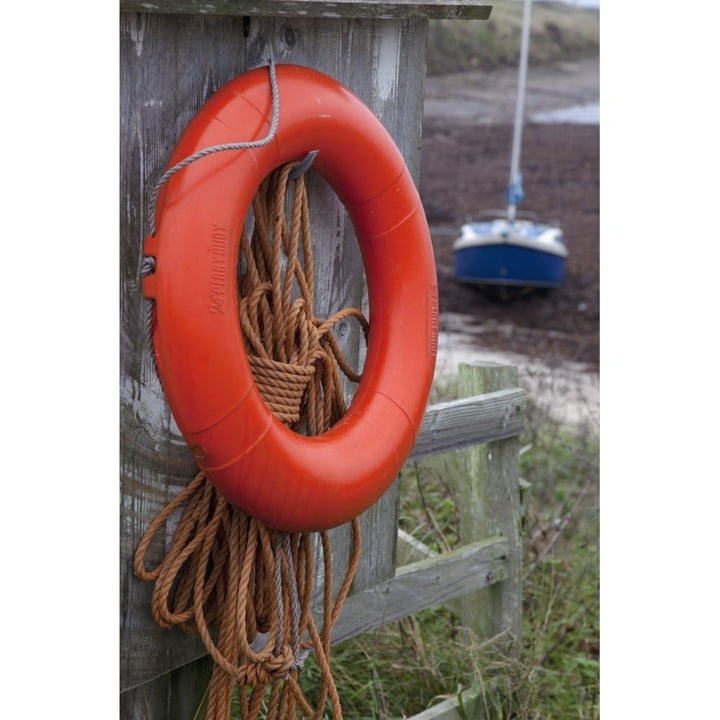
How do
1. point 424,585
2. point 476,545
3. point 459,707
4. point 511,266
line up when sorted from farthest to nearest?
point 511,266 < point 476,545 < point 424,585 < point 459,707

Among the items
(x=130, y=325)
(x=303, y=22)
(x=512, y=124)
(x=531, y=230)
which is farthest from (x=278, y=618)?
(x=512, y=124)

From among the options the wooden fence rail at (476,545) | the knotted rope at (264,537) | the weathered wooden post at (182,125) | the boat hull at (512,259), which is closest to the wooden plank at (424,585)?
the wooden fence rail at (476,545)

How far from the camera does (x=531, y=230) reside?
35.7ft

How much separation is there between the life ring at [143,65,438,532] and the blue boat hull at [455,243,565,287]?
8570 mm

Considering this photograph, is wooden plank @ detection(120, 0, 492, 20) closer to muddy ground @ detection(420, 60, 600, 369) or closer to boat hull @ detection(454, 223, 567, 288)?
muddy ground @ detection(420, 60, 600, 369)

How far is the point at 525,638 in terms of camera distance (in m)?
3.27

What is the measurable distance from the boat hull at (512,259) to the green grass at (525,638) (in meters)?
5.95

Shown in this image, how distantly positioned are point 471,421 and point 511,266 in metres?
7.64

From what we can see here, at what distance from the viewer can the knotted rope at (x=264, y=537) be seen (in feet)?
5.69

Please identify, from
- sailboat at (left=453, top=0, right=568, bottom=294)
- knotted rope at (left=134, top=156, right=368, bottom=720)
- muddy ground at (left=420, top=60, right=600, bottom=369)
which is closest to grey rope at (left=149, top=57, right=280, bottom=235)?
knotted rope at (left=134, top=156, right=368, bottom=720)

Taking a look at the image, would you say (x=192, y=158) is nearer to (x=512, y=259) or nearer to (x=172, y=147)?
(x=172, y=147)

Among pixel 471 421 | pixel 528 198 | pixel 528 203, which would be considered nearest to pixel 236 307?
pixel 471 421

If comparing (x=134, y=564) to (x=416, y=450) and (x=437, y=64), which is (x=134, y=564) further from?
(x=437, y=64)

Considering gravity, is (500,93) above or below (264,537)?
above
